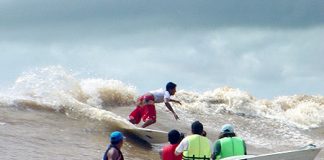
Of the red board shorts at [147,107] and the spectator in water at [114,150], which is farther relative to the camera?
the red board shorts at [147,107]

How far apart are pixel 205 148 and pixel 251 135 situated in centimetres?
1264

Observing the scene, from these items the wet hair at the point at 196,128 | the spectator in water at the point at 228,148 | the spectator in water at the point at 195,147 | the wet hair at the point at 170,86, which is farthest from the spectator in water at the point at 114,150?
the wet hair at the point at 170,86

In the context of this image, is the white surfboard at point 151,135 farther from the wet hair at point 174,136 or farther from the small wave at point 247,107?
the small wave at point 247,107

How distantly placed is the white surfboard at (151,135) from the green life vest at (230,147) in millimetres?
4440

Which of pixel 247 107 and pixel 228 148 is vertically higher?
pixel 247 107

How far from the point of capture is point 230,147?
8062 millimetres

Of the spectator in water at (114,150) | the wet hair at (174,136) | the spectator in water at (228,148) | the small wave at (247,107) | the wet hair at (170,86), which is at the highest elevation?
the small wave at (247,107)

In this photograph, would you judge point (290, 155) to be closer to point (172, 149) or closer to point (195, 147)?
point (195, 147)

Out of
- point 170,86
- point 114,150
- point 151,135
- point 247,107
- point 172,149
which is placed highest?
point 247,107

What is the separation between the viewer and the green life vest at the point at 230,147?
8.04 meters

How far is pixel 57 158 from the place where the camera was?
10.1 meters

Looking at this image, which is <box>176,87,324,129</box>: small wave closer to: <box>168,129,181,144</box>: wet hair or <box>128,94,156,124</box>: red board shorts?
<box>128,94,156,124</box>: red board shorts

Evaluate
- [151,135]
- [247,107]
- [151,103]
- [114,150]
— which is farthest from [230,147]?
[247,107]

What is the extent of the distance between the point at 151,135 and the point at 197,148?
196 inches
